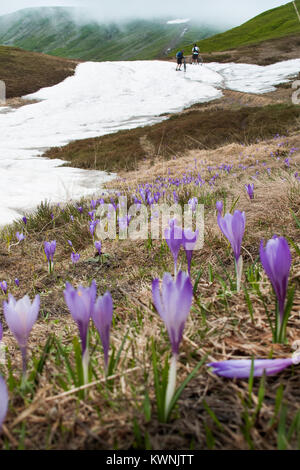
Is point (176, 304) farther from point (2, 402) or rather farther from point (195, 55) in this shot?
point (195, 55)

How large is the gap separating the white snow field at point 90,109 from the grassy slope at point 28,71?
1.73 metres

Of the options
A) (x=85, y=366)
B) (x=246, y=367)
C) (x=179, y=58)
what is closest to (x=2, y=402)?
(x=85, y=366)

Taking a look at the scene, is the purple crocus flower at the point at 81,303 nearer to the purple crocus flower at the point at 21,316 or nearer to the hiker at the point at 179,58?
the purple crocus flower at the point at 21,316

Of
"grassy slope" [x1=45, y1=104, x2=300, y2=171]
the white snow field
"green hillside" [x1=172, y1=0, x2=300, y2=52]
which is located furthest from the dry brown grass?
"green hillside" [x1=172, y1=0, x2=300, y2=52]

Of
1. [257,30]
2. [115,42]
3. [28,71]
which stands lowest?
[28,71]

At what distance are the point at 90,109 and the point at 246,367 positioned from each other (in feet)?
96.4

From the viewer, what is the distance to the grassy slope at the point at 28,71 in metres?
33.7

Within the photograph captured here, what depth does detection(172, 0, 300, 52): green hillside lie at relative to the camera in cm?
7528

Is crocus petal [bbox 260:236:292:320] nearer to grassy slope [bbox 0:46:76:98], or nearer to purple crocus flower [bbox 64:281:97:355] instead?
purple crocus flower [bbox 64:281:97:355]

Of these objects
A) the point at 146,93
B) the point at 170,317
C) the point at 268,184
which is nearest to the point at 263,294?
the point at 170,317

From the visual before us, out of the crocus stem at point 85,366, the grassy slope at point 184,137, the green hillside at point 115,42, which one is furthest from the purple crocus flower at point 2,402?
the green hillside at point 115,42

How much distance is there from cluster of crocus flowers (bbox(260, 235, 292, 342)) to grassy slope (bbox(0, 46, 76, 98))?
1408 inches

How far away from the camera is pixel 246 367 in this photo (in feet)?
3.05

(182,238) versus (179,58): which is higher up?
(179,58)
